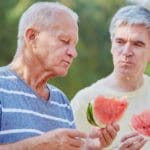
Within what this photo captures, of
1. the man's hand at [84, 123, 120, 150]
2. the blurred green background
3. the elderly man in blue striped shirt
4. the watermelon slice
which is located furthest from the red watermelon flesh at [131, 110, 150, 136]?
the blurred green background

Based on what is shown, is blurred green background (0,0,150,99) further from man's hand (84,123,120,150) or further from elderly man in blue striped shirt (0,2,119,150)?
elderly man in blue striped shirt (0,2,119,150)

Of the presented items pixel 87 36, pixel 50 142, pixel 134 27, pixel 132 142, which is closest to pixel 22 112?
pixel 50 142

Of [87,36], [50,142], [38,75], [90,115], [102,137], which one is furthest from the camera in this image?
[87,36]

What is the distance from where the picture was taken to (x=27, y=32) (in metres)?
1.79

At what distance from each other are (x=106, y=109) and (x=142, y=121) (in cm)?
A: 14

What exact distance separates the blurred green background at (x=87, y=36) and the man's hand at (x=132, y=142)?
2.04 metres

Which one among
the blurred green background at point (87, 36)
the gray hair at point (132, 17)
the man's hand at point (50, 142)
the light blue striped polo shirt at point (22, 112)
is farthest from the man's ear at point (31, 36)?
the blurred green background at point (87, 36)

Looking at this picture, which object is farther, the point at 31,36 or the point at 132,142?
the point at 132,142

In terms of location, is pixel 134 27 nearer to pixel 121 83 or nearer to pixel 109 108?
pixel 121 83

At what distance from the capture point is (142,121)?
2.12 m

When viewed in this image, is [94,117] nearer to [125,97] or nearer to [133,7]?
[125,97]

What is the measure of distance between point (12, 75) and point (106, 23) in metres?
2.56

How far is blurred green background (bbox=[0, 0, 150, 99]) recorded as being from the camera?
4.11 metres

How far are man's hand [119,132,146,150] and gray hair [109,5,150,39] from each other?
491 mm
